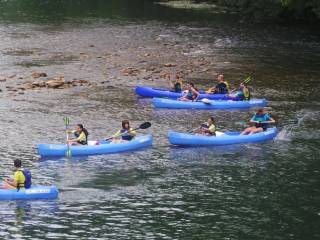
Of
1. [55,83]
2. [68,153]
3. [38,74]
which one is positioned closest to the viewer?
[68,153]

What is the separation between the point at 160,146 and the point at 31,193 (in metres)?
7.71

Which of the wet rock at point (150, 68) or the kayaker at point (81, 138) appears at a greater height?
the wet rock at point (150, 68)

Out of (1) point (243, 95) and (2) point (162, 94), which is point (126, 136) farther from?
(1) point (243, 95)

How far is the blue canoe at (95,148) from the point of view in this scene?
87.1 ft

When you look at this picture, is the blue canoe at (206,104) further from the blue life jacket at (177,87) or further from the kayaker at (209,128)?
the kayaker at (209,128)

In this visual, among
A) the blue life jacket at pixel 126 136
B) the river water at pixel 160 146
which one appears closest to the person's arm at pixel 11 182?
the river water at pixel 160 146

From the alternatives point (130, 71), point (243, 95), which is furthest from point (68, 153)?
point (130, 71)

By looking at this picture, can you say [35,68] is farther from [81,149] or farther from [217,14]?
[217,14]

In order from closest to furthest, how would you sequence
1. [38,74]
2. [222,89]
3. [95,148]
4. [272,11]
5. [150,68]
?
[95,148] < [222,89] < [38,74] < [150,68] < [272,11]

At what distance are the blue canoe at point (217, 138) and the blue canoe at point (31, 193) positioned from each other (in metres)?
7.42

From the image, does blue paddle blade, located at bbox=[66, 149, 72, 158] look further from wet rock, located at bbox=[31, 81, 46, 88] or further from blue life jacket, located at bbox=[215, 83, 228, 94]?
wet rock, located at bbox=[31, 81, 46, 88]

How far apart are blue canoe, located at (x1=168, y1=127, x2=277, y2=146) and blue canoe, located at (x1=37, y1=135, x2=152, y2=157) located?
1.20 m

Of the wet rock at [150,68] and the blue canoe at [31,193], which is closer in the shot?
the blue canoe at [31,193]

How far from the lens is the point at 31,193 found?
73.9ft
